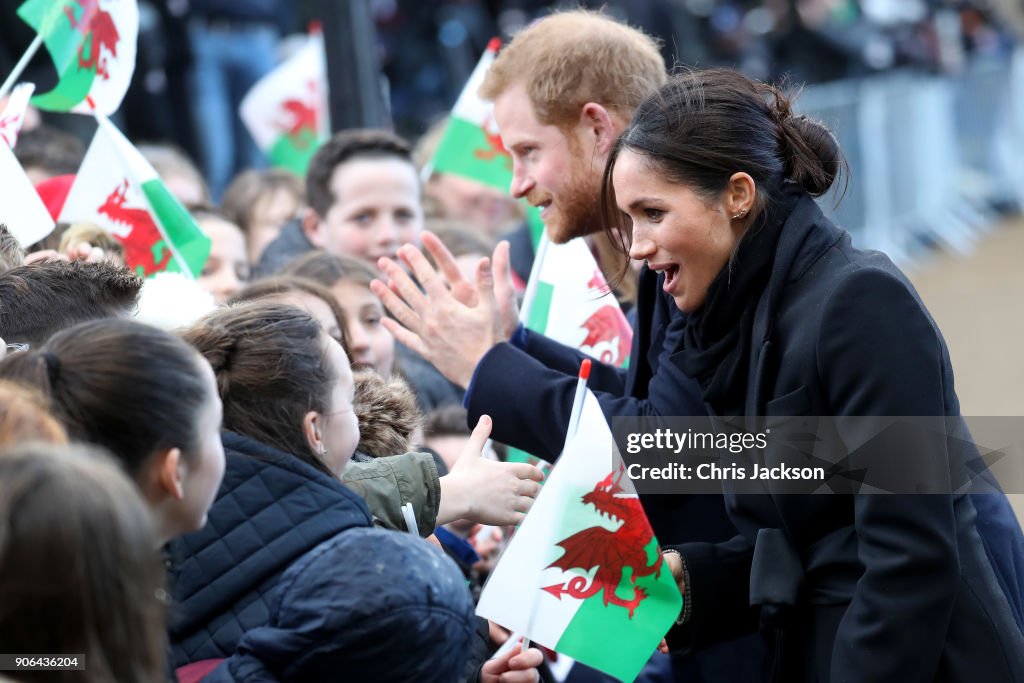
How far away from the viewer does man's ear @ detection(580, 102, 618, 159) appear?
11.8 ft

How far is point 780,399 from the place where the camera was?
8.59ft

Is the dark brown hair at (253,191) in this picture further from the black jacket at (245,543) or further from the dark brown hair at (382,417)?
the black jacket at (245,543)

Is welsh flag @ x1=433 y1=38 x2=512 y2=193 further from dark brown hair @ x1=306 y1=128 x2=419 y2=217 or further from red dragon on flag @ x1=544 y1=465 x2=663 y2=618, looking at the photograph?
red dragon on flag @ x1=544 y1=465 x2=663 y2=618

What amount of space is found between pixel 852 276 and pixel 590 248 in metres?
1.69

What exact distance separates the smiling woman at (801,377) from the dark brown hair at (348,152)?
234 centimetres

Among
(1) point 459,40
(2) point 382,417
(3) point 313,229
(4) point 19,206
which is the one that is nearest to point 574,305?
(2) point 382,417

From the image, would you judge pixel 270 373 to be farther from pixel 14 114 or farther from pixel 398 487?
pixel 14 114

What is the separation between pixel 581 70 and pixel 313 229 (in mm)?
1965

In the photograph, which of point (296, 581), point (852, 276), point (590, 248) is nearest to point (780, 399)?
point (852, 276)

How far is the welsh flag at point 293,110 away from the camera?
6.65 m

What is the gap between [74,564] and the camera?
178 centimetres

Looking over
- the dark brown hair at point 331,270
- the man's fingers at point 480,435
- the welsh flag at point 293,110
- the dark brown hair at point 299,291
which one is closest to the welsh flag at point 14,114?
the dark brown hair at point 299,291

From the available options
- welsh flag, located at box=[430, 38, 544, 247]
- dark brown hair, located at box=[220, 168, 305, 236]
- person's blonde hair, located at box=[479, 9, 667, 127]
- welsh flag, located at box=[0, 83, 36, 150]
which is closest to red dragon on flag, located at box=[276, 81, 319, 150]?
dark brown hair, located at box=[220, 168, 305, 236]

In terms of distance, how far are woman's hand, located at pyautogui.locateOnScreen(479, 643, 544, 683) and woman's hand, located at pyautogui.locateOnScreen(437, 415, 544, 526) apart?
26 cm
